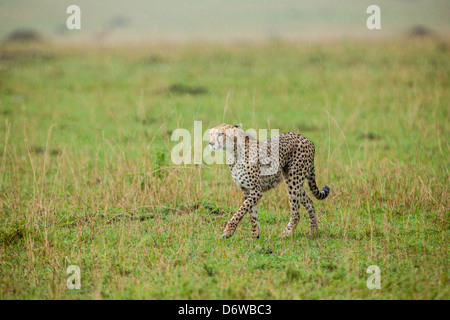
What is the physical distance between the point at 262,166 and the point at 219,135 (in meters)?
0.64

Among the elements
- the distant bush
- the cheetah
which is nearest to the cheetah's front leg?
the cheetah

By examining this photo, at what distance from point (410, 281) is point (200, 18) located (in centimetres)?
2921

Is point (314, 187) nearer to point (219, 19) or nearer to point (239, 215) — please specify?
point (239, 215)

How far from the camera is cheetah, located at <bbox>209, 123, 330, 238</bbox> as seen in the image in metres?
5.80

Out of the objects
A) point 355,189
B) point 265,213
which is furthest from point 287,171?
point 355,189

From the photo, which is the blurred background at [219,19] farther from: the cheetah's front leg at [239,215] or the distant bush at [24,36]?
the cheetah's front leg at [239,215]

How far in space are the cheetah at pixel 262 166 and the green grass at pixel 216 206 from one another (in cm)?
32

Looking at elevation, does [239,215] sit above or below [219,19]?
below

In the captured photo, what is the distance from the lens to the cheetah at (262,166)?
19.0ft

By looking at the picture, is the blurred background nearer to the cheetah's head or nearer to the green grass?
the green grass

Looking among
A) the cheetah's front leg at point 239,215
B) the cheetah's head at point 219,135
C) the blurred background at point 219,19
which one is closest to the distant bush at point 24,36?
the blurred background at point 219,19

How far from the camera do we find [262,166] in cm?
597

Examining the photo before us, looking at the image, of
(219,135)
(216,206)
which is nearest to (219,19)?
(216,206)

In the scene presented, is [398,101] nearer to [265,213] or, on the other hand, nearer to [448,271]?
[265,213]
